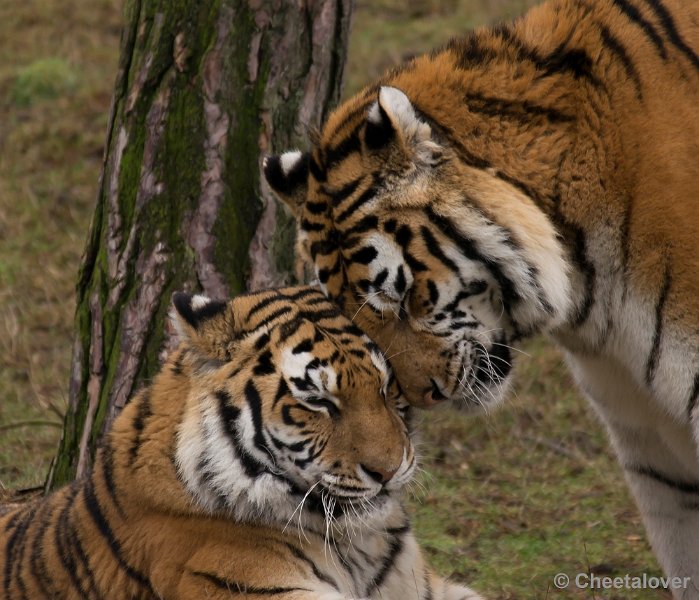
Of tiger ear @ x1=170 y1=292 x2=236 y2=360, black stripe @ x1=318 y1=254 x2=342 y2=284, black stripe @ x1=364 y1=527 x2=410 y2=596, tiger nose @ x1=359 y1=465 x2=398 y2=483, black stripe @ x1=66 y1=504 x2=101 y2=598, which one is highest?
black stripe @ x1=318 y1=254 x2=342 y2=284

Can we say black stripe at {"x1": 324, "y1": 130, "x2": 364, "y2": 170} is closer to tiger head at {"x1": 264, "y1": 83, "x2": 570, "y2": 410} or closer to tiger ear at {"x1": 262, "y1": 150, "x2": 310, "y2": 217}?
tiger head at {"x1": 264, "y1": 83, "x2": 570, "y2": 410}

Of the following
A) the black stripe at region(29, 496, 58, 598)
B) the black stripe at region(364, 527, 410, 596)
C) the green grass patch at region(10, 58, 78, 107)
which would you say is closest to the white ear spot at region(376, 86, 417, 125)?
the black stripe at region(364, 527, 410, 596)

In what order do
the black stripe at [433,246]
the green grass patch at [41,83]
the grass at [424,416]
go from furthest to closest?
the green grass patch at [41,83] < the grass at [424,416] < the black stripe at [433,246]

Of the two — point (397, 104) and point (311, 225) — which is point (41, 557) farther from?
point (397, 104)

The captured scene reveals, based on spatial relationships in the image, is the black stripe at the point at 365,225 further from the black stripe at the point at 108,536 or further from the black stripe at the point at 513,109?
the black stripe at the point at 108,536

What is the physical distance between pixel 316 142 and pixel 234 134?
3.95 feet

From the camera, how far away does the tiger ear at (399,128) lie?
343cm

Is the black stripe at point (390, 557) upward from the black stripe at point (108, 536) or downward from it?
downward

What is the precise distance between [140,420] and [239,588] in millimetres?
624

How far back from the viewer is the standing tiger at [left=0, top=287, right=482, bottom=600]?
11.6 feet

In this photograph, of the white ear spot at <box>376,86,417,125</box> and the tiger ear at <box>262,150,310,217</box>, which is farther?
the tiger ear at <box>262,150,310,217</box>

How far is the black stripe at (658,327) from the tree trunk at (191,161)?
1850 mm

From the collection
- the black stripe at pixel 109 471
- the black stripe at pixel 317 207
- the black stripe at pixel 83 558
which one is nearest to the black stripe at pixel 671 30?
the black stripe at pixel 317 207

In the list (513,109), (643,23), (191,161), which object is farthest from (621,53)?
(191,161)
